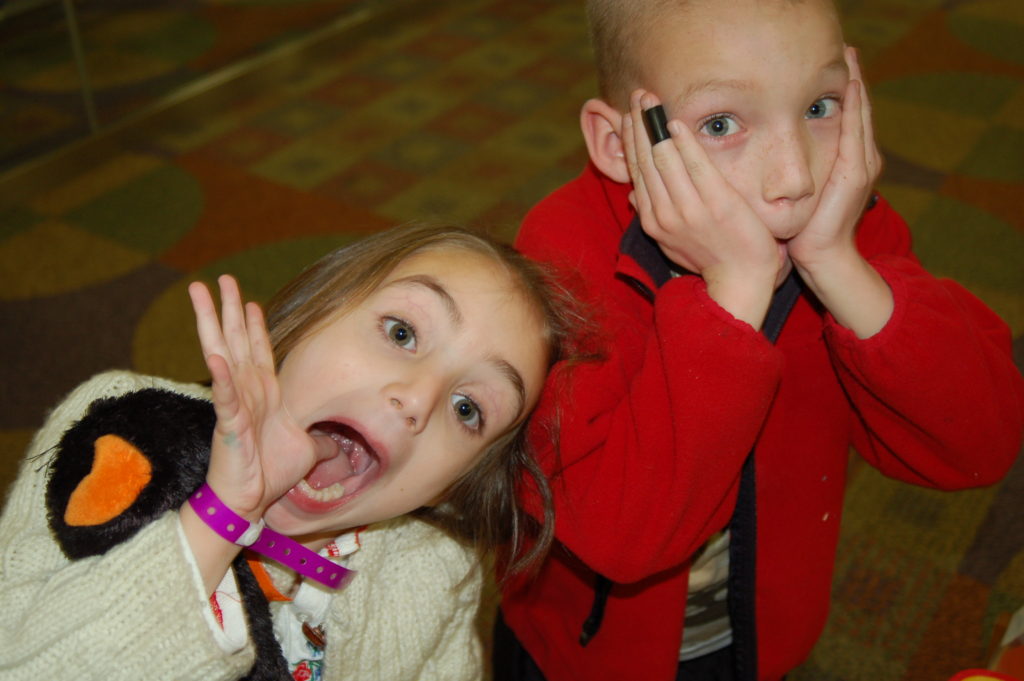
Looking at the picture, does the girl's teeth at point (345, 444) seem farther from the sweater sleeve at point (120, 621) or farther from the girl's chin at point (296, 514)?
the sweater sleeve at point (120, 621)

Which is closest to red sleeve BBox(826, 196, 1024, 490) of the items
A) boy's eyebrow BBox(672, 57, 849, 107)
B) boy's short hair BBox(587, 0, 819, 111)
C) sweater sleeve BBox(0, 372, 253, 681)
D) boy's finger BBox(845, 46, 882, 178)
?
boy's finger BBox(845, 46, 882, 178)

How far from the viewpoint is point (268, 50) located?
12.1 feet

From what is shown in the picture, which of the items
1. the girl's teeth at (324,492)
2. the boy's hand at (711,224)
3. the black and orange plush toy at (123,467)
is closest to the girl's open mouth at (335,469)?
the girl's teeth at (324,492)

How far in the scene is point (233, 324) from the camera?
77 centimetres

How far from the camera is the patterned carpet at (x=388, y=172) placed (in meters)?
1.82

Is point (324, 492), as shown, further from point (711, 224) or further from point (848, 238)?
point (848, 238)

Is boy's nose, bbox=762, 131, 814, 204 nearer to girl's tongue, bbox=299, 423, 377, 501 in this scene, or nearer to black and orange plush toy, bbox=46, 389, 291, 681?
girl's tongue, bbox=299, 423, 377, 501

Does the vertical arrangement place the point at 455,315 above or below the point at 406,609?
above

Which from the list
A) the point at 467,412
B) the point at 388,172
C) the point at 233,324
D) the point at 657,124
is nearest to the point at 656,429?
the point at 467,412

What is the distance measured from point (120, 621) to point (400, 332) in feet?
1.19

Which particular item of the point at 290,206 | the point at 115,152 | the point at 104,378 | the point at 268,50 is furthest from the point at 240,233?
the point at 104,378

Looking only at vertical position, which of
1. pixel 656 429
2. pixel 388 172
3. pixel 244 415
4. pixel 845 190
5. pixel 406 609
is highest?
pixel 244 415

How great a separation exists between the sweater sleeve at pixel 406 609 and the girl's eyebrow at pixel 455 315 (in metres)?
0.19

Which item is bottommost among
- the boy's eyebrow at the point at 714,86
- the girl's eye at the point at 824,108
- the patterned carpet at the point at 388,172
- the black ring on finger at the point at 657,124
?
the patterned carpet at the point at 388,172
